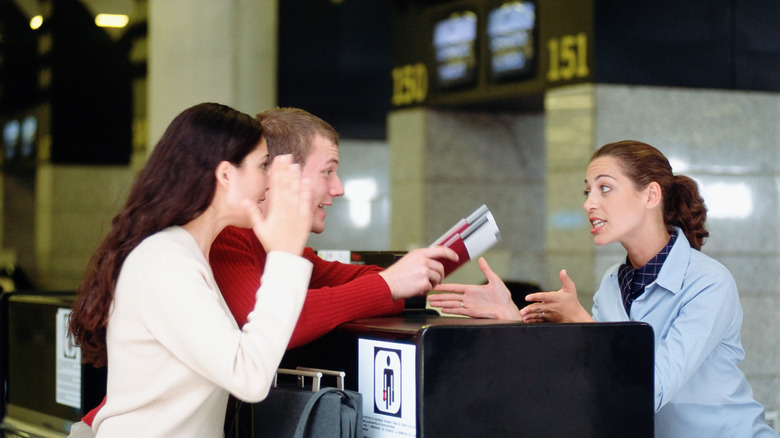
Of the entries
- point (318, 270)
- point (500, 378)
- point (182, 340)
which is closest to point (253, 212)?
point (182, 340)

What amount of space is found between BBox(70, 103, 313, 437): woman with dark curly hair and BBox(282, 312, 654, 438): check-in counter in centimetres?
19

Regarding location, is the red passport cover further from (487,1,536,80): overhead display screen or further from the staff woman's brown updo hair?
(487,1,536,80): overhead display screen

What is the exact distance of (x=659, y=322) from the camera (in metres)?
2.28

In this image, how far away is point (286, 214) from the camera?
162cm

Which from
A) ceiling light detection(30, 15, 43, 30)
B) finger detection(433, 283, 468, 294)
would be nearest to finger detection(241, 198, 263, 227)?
finger detection(433, 283, 468, 294)

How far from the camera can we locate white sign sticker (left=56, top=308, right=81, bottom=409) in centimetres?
261

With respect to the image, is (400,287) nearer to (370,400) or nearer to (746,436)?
(370,400)

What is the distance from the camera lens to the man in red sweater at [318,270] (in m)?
1.82

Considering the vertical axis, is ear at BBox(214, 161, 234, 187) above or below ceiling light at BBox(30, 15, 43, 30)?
below

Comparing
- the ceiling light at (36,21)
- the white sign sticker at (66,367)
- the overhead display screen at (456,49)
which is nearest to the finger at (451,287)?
the white sign sticker at (66,367)

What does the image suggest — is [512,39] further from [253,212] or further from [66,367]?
[253,212]

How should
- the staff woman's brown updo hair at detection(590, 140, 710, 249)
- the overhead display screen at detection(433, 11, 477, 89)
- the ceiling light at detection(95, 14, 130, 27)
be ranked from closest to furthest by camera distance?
the staff woman's brown updo hair at detection(590, 140, 710, 249)
the overhead display screen at detection(433, 11, 477, 89)
the ceiling light at detection(95, 14, 130, 27)

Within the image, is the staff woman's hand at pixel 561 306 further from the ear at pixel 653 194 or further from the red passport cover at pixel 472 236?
the ear at pixel 653 194

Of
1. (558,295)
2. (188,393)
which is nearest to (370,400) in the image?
(188,393)
